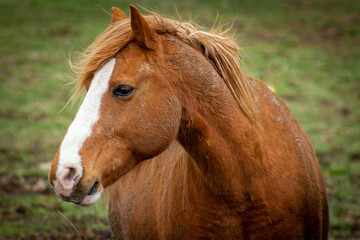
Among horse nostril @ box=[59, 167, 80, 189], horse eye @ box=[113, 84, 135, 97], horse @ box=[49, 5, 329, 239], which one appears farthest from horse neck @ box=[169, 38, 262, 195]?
horse nostril @ box=[59, 167, 80, 189]

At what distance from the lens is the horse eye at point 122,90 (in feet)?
7.61

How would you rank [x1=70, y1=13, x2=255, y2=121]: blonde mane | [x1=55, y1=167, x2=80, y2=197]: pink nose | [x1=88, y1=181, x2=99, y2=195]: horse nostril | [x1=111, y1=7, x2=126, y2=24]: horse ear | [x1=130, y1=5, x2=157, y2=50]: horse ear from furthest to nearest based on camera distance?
[x1=111, y1=7, x2=126, y2=24]: horse ear
[x1=70, y1=13, x2=255, y2=121]: blonde mane
[x1=130, y1=5, x2=157, y2=50]: horse ear
[x1=88, y1=181, x2=99, y2=195]: horse nostril
[x1=55, y1=167, x2=80, y2=197]: pink nose

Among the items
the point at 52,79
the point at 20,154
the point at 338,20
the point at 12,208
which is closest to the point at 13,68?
the point at 52,79

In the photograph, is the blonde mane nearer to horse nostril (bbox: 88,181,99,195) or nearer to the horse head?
the horse head

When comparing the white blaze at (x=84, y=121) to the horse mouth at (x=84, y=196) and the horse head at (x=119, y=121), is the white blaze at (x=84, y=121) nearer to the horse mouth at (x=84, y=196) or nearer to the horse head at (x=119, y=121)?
the horse head at (x=119, y=121)

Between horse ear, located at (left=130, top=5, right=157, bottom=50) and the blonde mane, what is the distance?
0.24 ft

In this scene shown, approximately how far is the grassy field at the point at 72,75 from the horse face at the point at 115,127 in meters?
0.68

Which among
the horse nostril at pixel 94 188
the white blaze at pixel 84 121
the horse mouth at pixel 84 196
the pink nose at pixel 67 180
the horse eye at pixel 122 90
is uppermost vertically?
the horse eye at pixel 122 90

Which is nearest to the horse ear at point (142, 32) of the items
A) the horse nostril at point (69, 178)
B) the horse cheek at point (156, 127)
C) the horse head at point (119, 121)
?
the horse head at point (119, 121)

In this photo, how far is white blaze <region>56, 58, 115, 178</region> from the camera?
83.9 inches

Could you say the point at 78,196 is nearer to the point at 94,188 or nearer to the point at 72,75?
the point at 94,188

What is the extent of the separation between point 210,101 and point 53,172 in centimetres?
105

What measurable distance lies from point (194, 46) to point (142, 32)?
407mm

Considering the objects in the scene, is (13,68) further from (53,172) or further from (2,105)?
(53,172)
